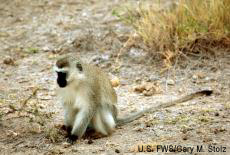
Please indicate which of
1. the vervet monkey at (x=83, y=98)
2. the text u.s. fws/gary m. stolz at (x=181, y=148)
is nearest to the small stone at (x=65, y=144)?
the vervet monkey at (x=83, y=98)

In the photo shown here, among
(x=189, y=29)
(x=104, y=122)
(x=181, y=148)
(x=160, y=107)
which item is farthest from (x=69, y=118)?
(x=189, y=29)

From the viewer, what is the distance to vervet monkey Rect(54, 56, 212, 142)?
213 inches

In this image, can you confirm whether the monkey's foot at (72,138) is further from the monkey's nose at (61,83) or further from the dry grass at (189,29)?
the dry grass at (189,29)

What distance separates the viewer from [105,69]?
7.93 m

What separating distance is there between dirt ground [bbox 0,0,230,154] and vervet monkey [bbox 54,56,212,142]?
16 centimetres

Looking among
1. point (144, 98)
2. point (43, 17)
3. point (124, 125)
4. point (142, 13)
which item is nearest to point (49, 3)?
point (43, 17)

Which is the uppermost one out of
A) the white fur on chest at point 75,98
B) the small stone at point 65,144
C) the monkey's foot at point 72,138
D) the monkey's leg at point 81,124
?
the white fur on chest at point 75,98

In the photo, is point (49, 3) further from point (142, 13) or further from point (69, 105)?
point (69, 105)

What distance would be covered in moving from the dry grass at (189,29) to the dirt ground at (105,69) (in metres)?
0.20

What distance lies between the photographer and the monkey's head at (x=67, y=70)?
5352 mm

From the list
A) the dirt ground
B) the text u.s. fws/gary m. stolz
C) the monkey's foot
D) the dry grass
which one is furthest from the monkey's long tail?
the dry grass

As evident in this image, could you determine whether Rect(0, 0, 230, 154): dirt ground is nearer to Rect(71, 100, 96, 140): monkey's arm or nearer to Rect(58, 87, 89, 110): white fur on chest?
Rect(71, 100, 96, 140): monkey's arm

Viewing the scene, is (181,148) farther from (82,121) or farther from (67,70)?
(67,70)

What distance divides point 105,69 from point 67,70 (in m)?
2.57
